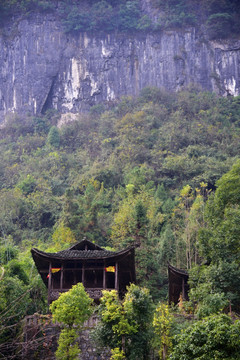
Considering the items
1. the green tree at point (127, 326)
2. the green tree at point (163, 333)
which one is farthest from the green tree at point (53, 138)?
the green tree at point (163, 333)

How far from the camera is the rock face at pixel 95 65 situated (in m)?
57.5

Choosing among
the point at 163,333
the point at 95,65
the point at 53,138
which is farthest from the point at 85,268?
the point at 95,65

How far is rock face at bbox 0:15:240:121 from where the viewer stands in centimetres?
5750

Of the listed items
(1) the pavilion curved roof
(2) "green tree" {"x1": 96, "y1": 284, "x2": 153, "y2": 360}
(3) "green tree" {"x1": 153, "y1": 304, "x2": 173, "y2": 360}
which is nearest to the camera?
(2) "green tree" {"x1": 96, "y1": 284, "x2": 153, "y2": 360}

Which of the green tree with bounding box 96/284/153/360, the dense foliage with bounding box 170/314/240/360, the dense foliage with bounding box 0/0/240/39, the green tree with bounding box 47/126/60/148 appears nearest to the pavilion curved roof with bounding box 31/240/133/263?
the green tree with bounding box 96/284/153/360

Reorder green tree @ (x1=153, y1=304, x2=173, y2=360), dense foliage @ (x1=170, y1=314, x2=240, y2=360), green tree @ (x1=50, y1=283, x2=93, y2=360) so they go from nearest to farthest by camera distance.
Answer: dense foliage @ (x1=170, y1=314, x2=240, y2=360) < green tree @ (x1=153, y1=304, x2=173, y2=360) < green tree @ (x1=50, y1=283, x2=93, y2=360)

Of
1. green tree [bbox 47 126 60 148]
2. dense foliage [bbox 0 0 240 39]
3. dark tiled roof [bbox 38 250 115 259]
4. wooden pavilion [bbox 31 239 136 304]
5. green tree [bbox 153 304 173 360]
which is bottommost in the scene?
green tree [bbox 153 304 173 360]

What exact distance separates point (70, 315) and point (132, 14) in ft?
186

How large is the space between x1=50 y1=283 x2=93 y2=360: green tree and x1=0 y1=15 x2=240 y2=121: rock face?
45.2m

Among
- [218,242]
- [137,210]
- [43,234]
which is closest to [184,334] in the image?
[218,242]

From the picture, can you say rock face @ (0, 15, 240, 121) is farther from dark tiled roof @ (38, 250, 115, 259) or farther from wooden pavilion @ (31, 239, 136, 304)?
dark tiled roof @ (38, 250, 115, 259)

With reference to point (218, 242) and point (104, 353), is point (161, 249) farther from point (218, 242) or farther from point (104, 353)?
point (104, 353)

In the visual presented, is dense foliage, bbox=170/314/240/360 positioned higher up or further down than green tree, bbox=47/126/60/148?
further down

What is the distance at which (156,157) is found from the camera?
41625 mm
